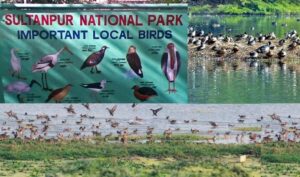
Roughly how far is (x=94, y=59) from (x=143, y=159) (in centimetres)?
426

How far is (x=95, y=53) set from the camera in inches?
642

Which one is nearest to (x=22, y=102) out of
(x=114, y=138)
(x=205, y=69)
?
(x=114, y=138)

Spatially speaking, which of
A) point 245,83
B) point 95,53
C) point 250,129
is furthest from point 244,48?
point 250,129

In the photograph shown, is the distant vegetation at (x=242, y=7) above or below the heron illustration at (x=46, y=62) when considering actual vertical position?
above

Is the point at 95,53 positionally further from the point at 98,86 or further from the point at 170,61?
the point at 170,61

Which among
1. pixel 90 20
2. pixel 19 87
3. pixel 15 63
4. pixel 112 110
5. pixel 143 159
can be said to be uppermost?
pixel 90 20

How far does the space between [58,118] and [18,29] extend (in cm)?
185

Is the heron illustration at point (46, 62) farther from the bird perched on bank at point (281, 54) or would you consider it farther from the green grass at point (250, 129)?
the bird perched on bank at point (281, 54)

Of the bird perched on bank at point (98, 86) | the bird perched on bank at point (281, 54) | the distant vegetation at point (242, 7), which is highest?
the distant vegetation at point (242, 7)

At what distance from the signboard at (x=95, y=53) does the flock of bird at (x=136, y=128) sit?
1.42 ft

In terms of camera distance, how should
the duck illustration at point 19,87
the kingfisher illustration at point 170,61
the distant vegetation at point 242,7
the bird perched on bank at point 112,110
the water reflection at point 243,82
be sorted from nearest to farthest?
the bird perched on bank at point 112,110 < the kingfisher illustration at point 170,61 < the duck illustration at point 19,87 < the water reflection at point 243,82 < the distant vegetation at point 242,7

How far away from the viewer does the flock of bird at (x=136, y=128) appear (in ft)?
45.1

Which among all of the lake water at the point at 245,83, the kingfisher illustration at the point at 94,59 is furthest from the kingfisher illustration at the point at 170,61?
the lake water at the point at 245,83

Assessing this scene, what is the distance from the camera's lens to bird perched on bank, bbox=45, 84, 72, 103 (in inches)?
650
